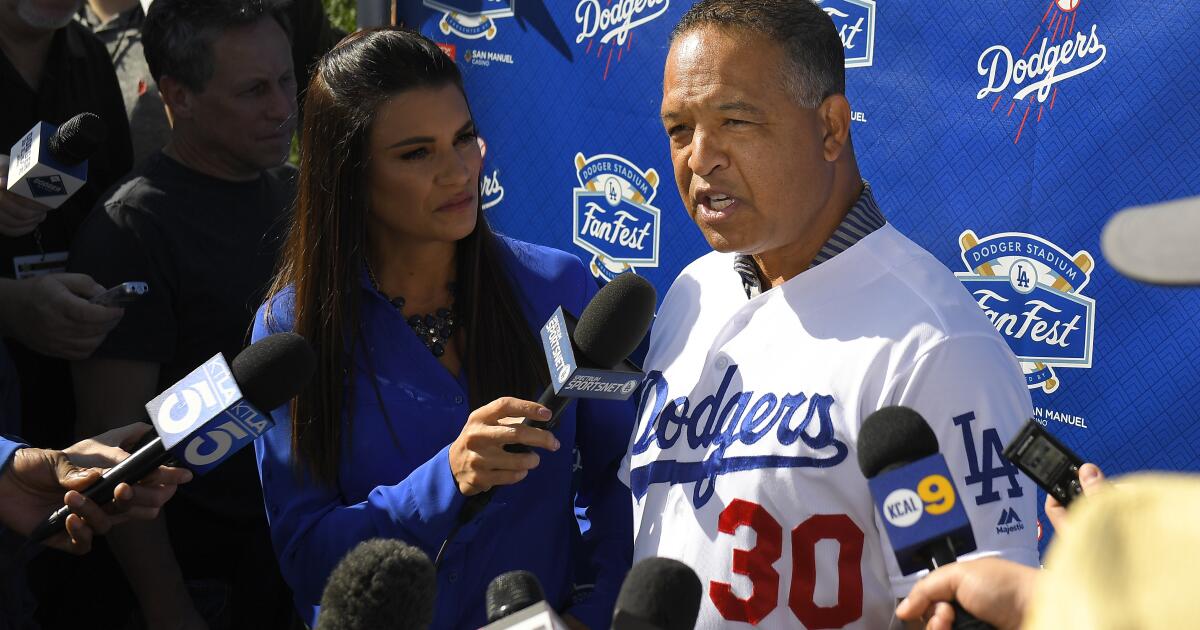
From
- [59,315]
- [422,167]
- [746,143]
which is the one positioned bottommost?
[59,315]

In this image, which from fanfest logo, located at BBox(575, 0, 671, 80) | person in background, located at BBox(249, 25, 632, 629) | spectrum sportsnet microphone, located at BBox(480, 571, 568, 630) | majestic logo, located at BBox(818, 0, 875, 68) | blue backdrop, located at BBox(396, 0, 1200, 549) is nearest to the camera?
spectrum sportsnet microphone, located at BBox(480, 571, 568, 630)

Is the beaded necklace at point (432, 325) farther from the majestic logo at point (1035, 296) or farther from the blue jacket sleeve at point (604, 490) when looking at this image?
the majestic logo at point (1035, 296)

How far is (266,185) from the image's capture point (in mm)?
3680

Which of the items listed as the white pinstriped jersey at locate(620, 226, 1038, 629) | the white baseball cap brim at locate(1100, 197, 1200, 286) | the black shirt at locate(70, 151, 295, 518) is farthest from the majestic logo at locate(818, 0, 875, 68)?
the white baseball cap brim at locate(1100, 197, 1200, 286)

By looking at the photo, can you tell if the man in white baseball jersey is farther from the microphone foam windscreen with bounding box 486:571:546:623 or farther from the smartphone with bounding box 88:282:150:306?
the smartphone with bounding box 88:282:150:306

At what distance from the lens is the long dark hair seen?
8.18 feet

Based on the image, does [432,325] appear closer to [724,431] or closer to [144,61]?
[724,431]

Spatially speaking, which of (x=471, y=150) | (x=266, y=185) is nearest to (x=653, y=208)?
(x=471, y=150)

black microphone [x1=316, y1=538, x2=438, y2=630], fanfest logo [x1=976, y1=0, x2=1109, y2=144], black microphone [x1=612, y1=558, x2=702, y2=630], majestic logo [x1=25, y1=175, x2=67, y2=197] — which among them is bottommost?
black microphone [x1=316, y1=538, x2=438, y2=630]

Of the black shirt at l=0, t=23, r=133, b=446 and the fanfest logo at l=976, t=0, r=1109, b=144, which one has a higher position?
the fanfest logo at l=976, t=0, r=1109, b=144

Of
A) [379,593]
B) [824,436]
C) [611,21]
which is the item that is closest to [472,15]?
[611,21]

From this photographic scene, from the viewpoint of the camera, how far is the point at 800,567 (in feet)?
6.38

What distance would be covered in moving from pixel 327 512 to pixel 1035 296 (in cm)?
166

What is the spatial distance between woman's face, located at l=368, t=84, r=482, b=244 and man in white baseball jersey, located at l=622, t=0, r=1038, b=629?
0.55 meters
